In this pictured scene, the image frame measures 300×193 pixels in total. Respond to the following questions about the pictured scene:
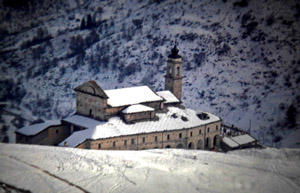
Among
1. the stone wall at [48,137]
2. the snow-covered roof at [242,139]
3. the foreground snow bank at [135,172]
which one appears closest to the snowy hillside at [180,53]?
the snow-covered roof at [242,139]

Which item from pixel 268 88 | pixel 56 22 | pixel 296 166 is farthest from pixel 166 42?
pixel 296 166

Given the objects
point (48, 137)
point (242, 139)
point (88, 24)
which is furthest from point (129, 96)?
point (88, 24)

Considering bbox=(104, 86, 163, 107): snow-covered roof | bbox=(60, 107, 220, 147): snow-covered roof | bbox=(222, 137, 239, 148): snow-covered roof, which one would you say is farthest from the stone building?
bbox=(222, 137, 239, 148): snow-covered roof

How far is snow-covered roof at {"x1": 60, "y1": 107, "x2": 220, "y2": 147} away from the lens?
70.4 metres

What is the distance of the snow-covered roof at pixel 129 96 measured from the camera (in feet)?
251

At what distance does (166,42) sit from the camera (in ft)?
450

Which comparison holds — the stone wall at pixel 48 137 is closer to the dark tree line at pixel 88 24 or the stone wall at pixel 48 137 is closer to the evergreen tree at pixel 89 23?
the dark tree line at pixel 88 24

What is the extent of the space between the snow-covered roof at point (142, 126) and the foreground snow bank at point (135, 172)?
18.8 feet

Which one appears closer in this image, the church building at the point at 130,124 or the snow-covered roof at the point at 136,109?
the church building at the point at 130,124

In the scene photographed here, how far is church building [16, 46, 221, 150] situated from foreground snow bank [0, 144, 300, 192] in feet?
19.2

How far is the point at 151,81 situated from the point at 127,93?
4750cm

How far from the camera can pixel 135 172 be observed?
57500 millimetres

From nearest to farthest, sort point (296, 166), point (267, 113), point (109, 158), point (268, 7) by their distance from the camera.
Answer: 1. point (109, 158)
2. point (296, 166)
3. point (267, 113)
4. point (268, 7)

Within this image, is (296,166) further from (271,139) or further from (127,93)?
(271,139)
